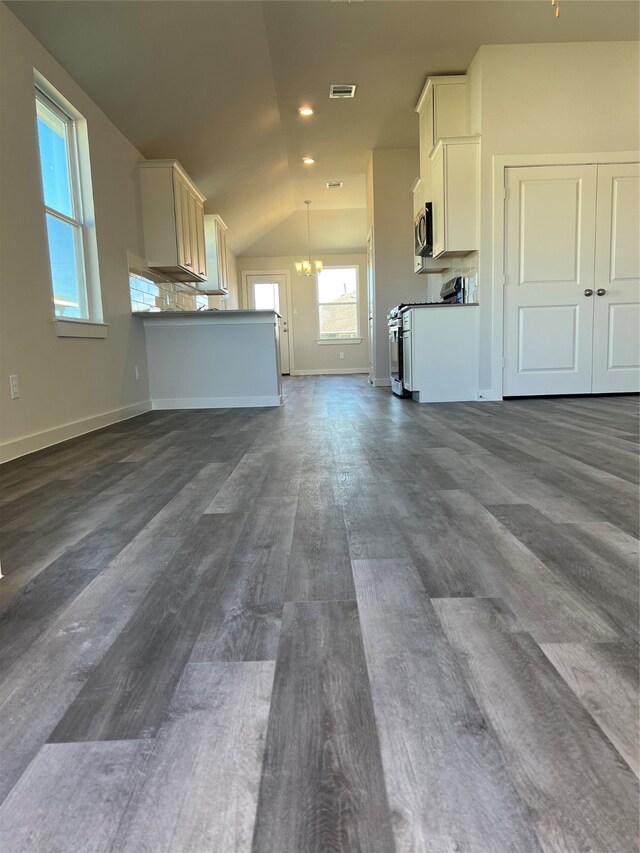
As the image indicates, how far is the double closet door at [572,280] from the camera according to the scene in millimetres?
4137

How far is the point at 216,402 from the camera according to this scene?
466cm

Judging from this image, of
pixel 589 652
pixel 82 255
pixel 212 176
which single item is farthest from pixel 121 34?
pixel 589 652

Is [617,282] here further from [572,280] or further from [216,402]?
[216,402]

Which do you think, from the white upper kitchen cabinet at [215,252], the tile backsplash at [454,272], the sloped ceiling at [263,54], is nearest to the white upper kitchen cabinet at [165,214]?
the sloped ceiling at [263,54]

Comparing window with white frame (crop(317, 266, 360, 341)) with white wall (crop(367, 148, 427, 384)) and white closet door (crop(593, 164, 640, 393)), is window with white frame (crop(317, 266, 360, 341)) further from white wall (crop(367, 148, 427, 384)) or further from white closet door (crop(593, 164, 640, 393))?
white closet door (crop(593, 164, 640, 393))

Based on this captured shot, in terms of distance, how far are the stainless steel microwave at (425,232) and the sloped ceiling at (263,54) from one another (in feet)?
3.62

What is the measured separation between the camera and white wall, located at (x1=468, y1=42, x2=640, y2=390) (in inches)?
156

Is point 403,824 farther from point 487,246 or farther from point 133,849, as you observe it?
point 487,246

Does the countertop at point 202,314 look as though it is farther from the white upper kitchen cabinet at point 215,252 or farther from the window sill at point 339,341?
the window sill at point 339,341

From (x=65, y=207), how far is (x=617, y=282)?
14.3 feet

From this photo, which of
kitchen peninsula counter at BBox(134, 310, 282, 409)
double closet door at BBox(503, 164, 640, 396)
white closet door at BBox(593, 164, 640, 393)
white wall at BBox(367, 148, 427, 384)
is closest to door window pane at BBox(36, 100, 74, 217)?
kitchen peninsula counter at BBox(134, 310, 282, 409)

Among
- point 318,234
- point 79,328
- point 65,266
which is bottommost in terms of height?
point 79,328

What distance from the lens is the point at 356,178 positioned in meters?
7.21

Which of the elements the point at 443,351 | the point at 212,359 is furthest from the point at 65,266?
the point at 443,351
